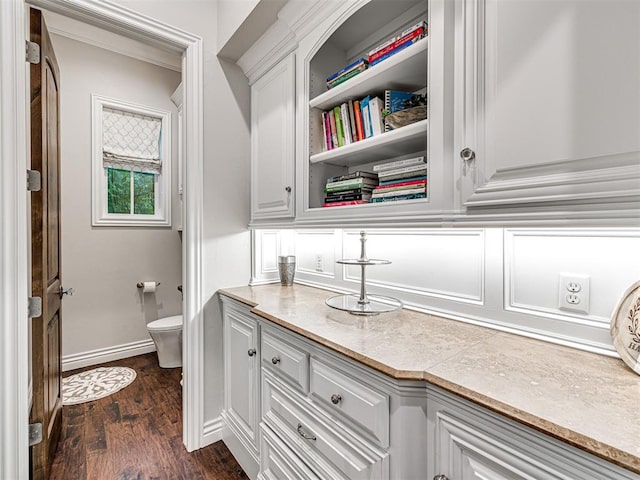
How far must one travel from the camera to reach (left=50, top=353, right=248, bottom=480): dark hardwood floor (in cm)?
166

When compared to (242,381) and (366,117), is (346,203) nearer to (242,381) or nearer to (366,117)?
(366,117)

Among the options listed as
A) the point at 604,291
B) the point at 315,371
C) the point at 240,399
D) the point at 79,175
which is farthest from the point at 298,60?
the point at 79,175

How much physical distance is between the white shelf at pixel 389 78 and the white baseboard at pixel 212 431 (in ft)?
6.15

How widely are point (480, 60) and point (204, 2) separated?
1.73 m

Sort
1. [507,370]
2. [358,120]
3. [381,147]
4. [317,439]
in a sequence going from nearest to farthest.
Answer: [507,370] < [317,439] < [381,147] < [358,120]

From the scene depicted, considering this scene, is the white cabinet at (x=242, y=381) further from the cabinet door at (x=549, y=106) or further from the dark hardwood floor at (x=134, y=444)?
the cabinet door at (x=549, y=106)

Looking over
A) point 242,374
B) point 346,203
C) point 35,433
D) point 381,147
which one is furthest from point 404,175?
point 35,433

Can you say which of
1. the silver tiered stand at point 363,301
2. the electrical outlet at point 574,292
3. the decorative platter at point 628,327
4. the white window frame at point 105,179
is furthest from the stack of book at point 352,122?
the white window frame at point 105,179

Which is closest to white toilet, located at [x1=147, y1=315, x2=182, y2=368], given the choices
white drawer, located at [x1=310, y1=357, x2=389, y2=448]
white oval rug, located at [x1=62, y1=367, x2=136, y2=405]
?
white oval rug, located at [x1=62, y1=367, x2=136, y2=405]

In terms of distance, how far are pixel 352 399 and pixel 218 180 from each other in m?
1.47

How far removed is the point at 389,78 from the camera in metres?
1.28

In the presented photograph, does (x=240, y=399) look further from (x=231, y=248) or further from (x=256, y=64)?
(x=256, y=64)

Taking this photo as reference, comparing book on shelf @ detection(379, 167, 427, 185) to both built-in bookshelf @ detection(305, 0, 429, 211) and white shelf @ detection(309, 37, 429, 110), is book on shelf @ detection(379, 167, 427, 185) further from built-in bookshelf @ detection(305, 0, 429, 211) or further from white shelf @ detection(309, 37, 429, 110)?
white shelf @ detection(309, 37, 429, 110)

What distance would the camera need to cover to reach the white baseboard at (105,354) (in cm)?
285
